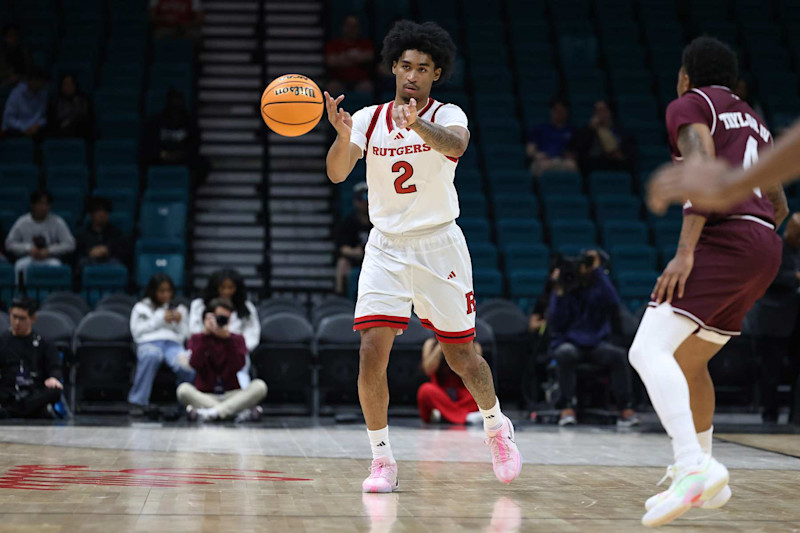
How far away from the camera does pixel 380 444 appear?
5.11 metres

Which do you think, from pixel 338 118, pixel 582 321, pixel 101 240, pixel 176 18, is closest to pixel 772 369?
pixel 582 321

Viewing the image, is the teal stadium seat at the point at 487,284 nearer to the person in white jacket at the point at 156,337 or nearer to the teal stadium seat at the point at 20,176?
the person in white jacket at the point at 156,337

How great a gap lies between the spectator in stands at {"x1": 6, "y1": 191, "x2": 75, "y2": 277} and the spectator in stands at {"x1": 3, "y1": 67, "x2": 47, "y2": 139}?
2.38 meters

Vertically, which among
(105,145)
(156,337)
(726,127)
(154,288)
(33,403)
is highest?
(105,145)

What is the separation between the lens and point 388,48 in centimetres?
534

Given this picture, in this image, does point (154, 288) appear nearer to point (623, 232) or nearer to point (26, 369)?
point (26, 369)

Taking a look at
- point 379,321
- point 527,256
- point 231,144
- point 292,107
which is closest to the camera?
point 379,321

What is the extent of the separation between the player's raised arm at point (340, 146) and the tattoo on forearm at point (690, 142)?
1.67 m

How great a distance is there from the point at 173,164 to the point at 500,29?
20.0 feet

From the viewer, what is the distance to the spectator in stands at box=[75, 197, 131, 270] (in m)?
12.0

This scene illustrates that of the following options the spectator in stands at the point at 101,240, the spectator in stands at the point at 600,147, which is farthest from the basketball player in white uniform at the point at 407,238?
the spectator in stands at the point at 600,147

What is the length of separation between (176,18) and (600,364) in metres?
9.67

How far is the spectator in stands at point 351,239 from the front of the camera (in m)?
12.2

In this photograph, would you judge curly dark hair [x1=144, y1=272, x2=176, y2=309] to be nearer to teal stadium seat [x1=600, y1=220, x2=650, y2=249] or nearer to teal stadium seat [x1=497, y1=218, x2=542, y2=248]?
teal stadium seat [x1=497, y1=218, x2=542, y2=248]
